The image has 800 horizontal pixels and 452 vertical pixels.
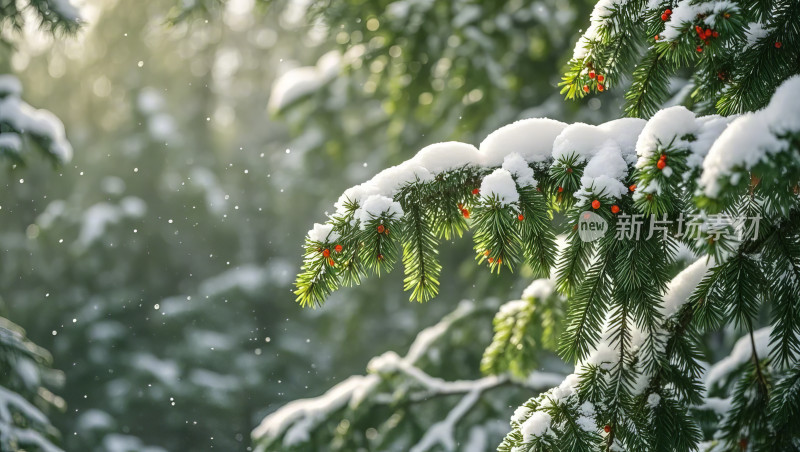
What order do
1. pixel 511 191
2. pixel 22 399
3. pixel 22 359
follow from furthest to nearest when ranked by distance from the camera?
pixel 22 359 → pixel 22 399 → pixel 511 191

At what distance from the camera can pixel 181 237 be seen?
35.6ft

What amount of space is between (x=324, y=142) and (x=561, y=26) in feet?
9.17

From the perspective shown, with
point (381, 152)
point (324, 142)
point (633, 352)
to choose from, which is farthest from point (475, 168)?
point (381, 152)

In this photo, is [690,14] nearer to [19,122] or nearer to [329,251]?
[329,251]

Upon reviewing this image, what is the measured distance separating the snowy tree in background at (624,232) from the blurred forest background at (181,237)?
14.5 feet

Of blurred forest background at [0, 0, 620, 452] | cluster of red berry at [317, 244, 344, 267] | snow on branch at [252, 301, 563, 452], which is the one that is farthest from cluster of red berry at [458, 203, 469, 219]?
blurred forest background at [0, 0, 620, 452]

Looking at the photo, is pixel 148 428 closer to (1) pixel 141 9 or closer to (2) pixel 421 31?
(1) pixel 141 9

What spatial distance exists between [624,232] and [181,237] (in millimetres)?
10409

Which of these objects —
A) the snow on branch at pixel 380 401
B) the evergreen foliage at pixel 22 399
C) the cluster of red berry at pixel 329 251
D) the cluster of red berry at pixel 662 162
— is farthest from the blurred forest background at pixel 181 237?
the cluster of red berry at pixel 662 162

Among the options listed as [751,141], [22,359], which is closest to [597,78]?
[751,141]

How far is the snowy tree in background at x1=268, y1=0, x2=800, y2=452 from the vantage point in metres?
1.29

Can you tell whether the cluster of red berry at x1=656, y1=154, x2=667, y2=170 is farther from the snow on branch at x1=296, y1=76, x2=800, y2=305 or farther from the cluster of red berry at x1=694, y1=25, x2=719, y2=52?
the cluster of red berry at x1=694, y1=25, x2=719, y2=52

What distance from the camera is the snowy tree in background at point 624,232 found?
1.29 meters

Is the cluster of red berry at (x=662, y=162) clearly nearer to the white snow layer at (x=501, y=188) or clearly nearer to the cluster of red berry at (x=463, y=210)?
the white snow layer at (x=501, y=188)
